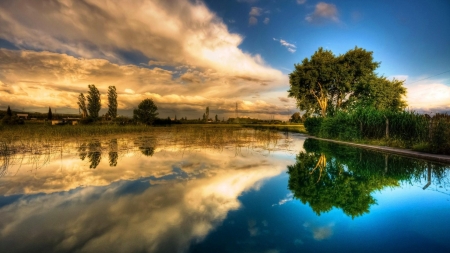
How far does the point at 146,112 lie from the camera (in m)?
60.5

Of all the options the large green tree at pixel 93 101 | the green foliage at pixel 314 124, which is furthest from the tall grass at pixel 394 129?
the large green tree at pixel 93 101

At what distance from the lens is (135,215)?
175 inches

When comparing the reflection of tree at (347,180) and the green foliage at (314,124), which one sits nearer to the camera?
the reflection of tree at (347,180)

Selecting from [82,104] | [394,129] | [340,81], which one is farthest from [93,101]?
[394,129]

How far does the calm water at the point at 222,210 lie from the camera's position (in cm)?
344

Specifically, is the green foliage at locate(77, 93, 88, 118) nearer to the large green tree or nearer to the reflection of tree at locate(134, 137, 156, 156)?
the large green tree

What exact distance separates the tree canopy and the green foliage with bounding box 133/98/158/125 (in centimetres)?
4135

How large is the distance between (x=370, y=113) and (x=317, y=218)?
1935cm

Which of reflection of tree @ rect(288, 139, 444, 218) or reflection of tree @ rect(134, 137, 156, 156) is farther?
reflection of tree @ rect(134, 137, 156, 156)

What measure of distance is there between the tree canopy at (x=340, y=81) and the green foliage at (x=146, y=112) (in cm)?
4135

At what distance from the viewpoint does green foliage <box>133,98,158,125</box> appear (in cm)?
5981

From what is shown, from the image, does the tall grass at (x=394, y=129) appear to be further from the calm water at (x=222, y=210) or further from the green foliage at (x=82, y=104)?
the green foliage at (x=82, y=104)

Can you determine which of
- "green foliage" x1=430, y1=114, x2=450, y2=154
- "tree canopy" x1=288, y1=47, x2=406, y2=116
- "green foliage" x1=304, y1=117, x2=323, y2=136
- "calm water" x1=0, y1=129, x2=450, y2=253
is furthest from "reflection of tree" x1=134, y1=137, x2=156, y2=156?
"tree canopy" x1=288, y1=47, x2=406, y2=116

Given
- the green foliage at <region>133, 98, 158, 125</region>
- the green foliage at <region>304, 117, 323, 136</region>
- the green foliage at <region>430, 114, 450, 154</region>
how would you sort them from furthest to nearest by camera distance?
the green foliage at <region>133, 98, 158, 125</region> → the green foliage at <region>304, 117, 323, 136</region> → the green foliage at <region>430, 114, 450, 154</region>
